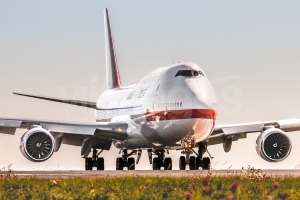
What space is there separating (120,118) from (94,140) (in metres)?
2.74

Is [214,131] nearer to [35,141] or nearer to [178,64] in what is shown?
[178,64]

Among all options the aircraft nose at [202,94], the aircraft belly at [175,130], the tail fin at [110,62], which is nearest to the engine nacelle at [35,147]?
the aircraft belly at [175,130]

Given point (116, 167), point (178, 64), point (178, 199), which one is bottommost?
point (178, 199)

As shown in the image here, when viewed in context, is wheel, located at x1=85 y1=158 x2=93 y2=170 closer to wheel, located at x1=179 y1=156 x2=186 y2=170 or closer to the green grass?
wheel, located at x1=179 y1=156 x2=186 y2=170

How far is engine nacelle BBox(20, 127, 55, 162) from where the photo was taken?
139 feet

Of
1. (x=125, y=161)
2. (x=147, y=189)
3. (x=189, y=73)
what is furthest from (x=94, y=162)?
(x=147, y=189)

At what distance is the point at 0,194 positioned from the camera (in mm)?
21078

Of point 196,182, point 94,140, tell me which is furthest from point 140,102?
point 196,182

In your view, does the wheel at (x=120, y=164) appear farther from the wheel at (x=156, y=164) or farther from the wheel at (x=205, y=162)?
the wheel at (x=205, y=162)

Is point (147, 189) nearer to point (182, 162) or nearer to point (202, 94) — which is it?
point (202, 94)

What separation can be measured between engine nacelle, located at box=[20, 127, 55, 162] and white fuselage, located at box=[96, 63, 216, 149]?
5675 mm

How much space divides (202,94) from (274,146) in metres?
4.91

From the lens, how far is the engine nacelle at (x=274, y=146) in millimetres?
45125

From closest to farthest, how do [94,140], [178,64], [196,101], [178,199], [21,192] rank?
[178,199], [21,192], [196,101], [178,64], [94,140]
